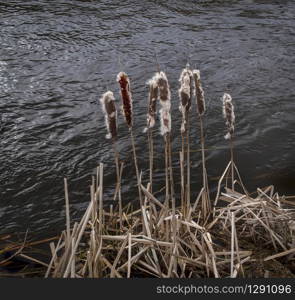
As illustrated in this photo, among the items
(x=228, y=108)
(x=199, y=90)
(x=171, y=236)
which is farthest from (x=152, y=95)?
(x=171, y=236)

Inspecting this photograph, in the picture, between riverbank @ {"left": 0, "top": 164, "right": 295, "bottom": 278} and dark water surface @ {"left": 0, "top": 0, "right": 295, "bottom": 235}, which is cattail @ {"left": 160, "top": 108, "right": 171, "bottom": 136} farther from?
dark water surface @ {"left": 0, "top": 0, "right": 295, "bottom": 235}

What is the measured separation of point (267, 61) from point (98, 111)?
3.10 meters

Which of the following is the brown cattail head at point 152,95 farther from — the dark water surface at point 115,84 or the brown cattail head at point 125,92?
the dark water surface at point 115,84

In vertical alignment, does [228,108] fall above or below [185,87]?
below

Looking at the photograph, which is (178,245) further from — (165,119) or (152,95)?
(152,95)

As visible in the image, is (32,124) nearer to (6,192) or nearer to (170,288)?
(6,192)

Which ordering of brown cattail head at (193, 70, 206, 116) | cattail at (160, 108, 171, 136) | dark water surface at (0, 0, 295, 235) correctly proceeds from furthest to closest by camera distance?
dark water surface at (0, 0, 295, 235)
brown cattail head at (193, 70, 206, 116)
cattail at (160, 108, 171, 136)

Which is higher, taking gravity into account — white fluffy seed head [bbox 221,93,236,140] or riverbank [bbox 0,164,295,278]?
white fluffy seed head [bbox 221,93,236,140]

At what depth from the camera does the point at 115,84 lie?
6555mm

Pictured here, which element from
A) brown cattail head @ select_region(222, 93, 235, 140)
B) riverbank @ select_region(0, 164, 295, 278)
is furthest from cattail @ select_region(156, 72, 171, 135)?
riverbank @ select_region(0, 164, 295, 278)

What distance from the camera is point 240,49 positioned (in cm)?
788

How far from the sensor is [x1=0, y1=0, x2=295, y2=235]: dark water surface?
459cm

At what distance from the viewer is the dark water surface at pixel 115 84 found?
4590 millimetres

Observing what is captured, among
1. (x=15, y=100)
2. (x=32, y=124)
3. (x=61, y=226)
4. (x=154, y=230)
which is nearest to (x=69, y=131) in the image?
(x=32, y=124)
